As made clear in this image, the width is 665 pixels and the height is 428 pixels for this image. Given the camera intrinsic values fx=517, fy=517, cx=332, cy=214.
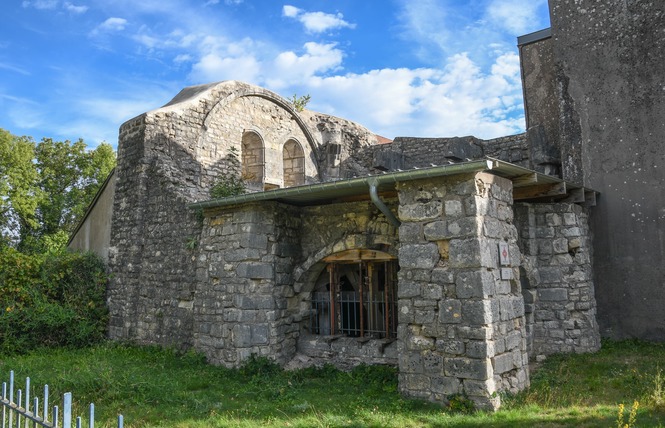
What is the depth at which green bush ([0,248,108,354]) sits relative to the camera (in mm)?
9703

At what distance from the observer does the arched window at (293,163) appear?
14.8m

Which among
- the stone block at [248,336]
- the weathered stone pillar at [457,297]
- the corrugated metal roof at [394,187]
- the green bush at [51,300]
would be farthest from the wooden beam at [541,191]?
the green bush at [51,300]

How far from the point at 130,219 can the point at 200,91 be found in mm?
3673

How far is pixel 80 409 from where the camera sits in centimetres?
609

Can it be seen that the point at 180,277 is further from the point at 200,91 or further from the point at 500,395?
the point at 500,395

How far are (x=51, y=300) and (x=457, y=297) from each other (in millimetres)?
8327

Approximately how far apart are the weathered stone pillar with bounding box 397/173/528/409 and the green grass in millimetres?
302

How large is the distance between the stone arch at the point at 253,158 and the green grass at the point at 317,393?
19.3ft

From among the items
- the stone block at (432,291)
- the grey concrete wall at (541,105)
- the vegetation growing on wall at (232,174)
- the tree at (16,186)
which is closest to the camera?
the stone block at (432,291)

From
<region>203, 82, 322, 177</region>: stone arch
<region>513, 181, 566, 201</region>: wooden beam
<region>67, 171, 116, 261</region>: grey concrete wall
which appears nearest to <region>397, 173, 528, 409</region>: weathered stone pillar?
<region>513, 181, 566, 201</region>: wooden beam

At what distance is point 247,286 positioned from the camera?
8102 millimetres

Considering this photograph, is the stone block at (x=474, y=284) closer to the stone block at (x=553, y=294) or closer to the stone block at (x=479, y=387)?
the stone block at (x=479, y=387)

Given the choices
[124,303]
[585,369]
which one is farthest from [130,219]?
[585,369]

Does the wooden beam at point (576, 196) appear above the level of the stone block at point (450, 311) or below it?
above
